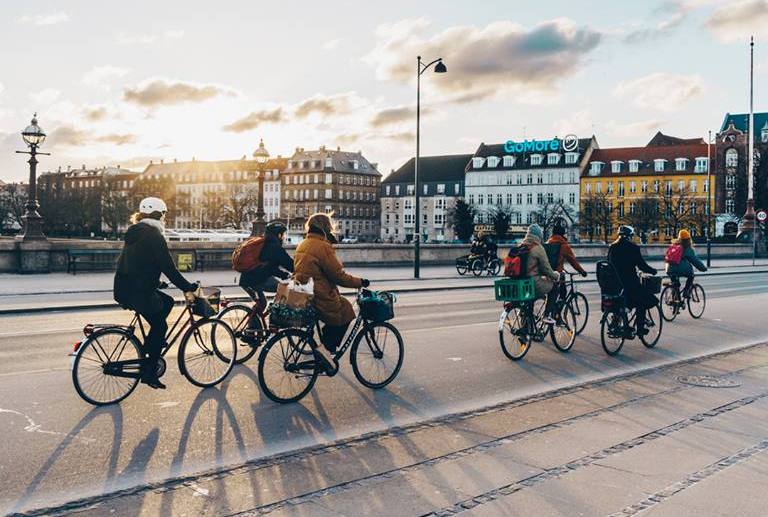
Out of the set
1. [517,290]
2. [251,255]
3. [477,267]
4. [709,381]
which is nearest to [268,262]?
[251,255]

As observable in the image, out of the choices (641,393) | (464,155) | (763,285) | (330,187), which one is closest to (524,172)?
(464,155)

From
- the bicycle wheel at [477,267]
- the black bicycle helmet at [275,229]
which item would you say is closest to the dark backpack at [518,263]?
the black bicycle helmet at [275,229]

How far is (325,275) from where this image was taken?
7.48 metres

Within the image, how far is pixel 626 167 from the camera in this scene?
372ft

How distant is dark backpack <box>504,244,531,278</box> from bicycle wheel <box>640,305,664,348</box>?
89.8 inches

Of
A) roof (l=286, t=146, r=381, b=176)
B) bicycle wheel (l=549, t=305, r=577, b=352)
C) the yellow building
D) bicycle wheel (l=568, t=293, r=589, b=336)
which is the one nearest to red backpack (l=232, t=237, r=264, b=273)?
bicycle wheel (l=549, t=305, r=577, b=352)

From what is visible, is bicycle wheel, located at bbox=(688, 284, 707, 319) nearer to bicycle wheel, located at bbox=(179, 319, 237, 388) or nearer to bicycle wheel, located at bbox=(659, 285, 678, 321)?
bicycle wheel, located at bbox=(659, 285, 678, 321)

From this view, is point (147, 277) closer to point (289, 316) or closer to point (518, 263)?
point (289, 316)

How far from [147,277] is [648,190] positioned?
110m

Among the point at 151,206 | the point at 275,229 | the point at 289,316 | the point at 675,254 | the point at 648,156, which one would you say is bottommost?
the point at 289,316

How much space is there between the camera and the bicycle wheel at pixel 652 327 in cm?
1138

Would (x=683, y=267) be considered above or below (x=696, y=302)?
above

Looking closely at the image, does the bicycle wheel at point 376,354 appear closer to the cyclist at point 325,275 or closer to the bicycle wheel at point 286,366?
→ the cyclist at point 325,275

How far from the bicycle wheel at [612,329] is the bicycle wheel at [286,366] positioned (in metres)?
4.75
